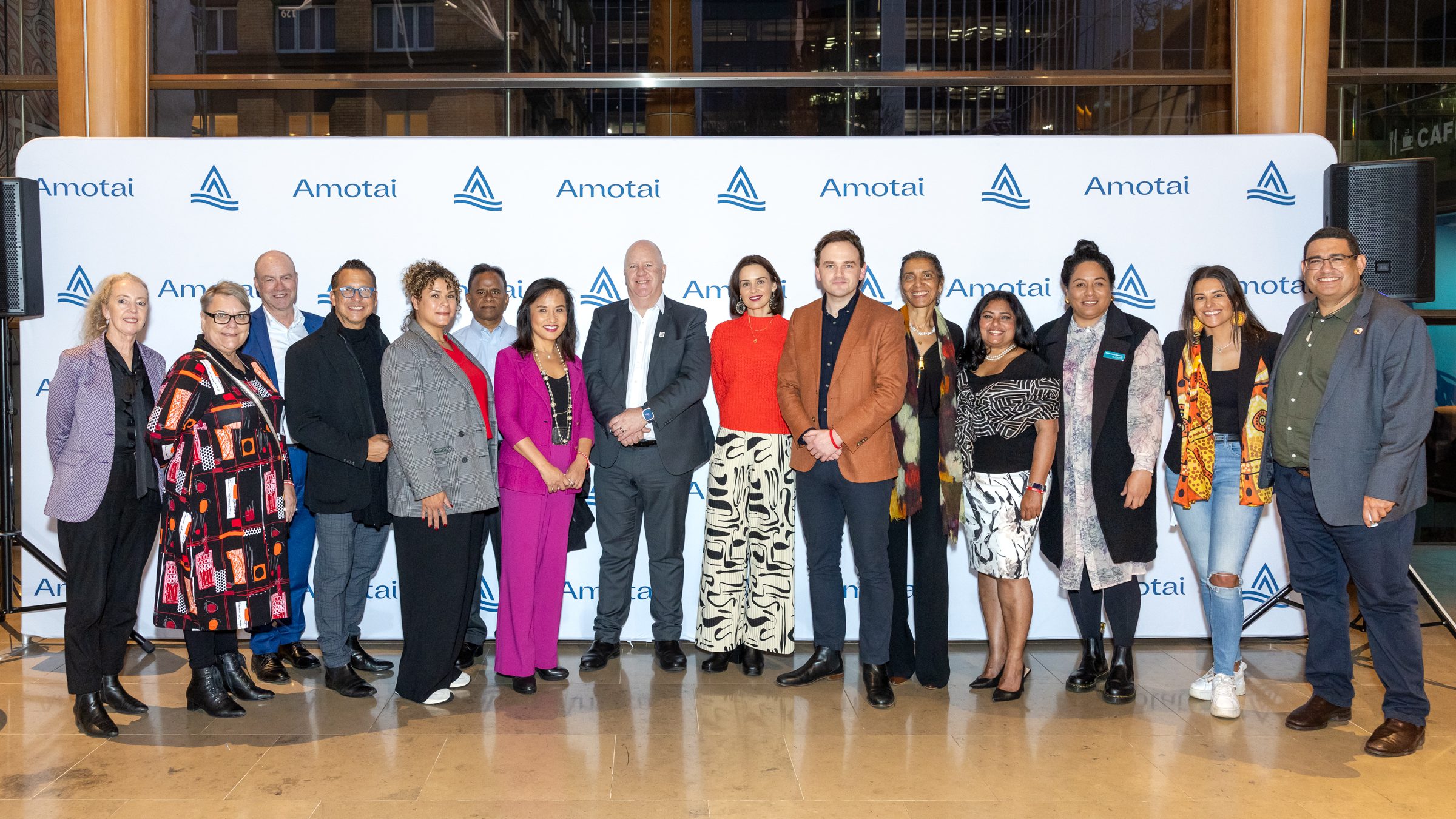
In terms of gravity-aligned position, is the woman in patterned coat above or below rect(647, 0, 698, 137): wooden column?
below

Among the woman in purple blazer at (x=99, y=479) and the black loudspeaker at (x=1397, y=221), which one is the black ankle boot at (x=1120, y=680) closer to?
the black loudspeaker at (x=1397, y=221)

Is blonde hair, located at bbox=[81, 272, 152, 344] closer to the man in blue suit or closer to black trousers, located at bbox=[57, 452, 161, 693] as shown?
black trousers, located at bbox=[57, 452, 161, 693]

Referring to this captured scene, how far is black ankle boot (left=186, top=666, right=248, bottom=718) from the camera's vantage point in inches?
139

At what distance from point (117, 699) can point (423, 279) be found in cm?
192

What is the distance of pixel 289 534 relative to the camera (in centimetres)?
400

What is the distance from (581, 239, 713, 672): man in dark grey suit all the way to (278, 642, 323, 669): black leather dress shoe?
116 cm

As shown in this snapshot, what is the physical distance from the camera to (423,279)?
3.56 m

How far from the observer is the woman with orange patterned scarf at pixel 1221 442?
3523 millimetres

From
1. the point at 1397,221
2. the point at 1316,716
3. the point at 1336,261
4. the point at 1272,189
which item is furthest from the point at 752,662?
the point at 1397,221

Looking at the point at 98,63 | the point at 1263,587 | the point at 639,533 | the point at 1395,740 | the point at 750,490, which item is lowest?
the point at 1395,740

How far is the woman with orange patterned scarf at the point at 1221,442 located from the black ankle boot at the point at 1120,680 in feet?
0.96

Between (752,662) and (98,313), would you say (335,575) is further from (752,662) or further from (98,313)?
(752,662)

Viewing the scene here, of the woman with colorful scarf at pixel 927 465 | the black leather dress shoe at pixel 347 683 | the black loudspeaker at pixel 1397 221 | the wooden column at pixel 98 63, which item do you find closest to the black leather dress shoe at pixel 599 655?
the black leather dress shoe at pixel 347 683

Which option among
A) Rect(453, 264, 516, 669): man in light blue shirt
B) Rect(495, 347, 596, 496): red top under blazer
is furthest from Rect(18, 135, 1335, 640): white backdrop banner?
Rect(495, 347, 596, 496): red top under blazer
